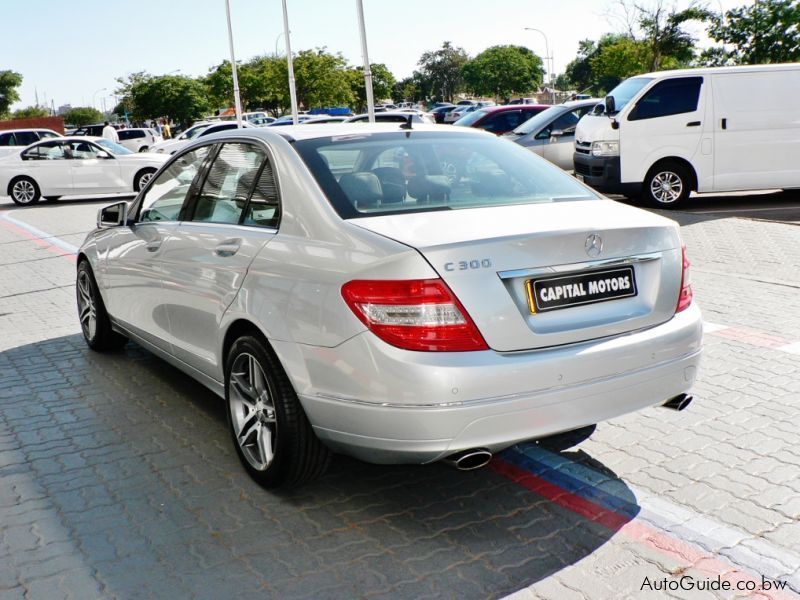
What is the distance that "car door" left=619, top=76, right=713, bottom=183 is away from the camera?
41.3 ft

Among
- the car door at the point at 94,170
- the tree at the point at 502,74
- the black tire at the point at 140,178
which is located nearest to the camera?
the car door at the point at 94,170

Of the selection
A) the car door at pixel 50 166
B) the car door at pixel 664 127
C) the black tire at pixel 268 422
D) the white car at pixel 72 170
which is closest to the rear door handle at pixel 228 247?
the black tire at pixel 268 422

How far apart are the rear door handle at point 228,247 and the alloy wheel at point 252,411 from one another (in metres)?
0.49

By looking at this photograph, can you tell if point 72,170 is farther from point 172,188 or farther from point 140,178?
point 172,188

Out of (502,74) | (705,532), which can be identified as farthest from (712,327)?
(502,74)

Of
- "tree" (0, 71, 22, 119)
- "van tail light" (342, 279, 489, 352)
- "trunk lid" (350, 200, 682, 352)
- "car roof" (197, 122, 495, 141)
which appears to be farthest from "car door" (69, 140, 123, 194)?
"tree" (0, 71, 22, 119)

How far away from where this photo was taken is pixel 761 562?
10.2ft

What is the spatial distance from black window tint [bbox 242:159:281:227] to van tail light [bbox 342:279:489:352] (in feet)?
3.03

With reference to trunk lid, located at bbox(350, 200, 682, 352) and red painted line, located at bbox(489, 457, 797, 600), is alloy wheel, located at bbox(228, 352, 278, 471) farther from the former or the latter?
red painted line, located at bbox(489, 457, 797, 600)

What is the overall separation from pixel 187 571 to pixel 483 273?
1.54 m

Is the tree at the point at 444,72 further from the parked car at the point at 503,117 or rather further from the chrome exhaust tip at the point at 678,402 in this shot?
the chrome exhaust tip at the point at 678,402

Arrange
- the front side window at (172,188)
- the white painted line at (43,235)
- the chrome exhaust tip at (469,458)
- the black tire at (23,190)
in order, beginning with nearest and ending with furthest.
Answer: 1. the chrome exhaust tip at (469,458)
2. the front side window at (172,188)
3. the white painted line at (43,235)
4. the black tire at (23,190)

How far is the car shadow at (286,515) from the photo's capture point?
3117mm

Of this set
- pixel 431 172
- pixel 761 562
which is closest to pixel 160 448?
pixel 431 172
